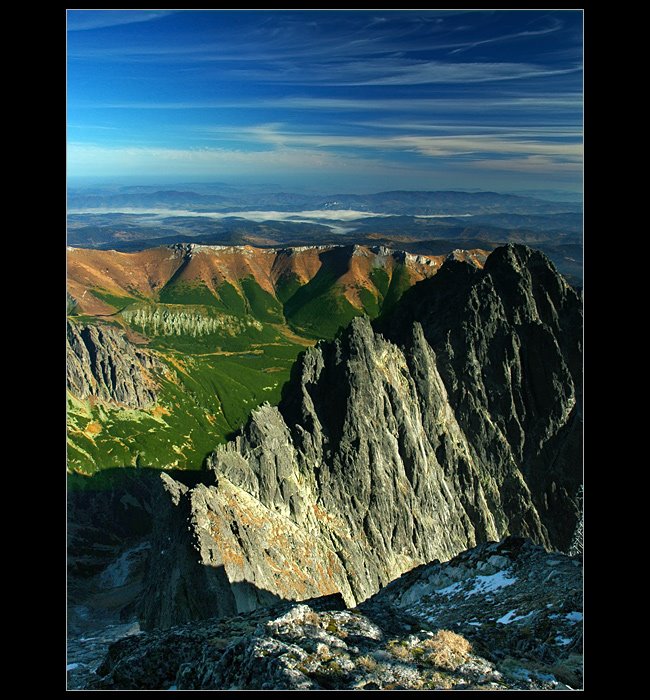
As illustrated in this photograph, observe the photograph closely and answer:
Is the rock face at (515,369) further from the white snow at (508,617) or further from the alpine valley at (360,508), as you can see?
the white snow at (508,617)

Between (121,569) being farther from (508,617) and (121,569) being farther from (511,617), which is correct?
(511,617)

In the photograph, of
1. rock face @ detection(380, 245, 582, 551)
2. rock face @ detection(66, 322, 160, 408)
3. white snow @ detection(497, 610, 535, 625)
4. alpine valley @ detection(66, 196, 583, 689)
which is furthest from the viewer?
rock face @ detection(66, 322, 160, 408)

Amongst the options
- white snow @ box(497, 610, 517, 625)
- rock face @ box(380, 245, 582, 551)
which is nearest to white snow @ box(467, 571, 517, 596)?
white snow @ box(497, 610, 517, 625)

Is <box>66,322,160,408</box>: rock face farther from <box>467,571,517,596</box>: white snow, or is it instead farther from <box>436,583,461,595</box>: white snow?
<box>467,571,517,596</box>: white snow

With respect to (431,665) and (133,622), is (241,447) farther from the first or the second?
(431,665)

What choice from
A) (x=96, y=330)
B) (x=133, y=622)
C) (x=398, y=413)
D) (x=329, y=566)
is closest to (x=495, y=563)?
(x=329, y=566)

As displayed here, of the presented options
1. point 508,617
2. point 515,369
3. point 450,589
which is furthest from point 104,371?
point 508,617
